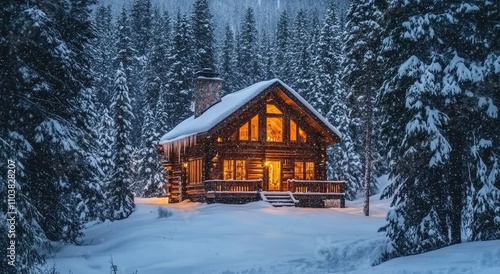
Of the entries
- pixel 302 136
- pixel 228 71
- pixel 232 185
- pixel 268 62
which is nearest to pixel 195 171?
pixel 232 185

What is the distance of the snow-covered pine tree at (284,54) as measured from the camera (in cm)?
6631

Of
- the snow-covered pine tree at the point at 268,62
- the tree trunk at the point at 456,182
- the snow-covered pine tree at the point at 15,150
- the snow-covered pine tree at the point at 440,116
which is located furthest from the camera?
the snow-covered pine tree at the point at 268,62

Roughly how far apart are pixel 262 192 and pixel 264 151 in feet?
11.0

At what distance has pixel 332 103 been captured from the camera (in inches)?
1981

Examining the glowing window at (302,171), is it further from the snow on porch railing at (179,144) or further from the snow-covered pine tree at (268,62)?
the snow-covered pine tree at (268,62)

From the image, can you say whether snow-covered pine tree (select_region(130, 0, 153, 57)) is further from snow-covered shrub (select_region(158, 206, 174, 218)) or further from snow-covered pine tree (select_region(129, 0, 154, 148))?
snow-covered shrub (select_region(158, 206, 174, 218))

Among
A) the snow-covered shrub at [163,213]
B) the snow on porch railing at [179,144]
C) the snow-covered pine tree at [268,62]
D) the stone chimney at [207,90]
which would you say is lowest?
the snow-covered shrub at [163,213]

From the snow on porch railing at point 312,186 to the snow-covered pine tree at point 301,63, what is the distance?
2112cm

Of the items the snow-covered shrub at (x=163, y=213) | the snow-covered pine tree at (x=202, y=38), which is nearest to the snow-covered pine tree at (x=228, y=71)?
the snow-covered pine tree at (x=202, y=38)

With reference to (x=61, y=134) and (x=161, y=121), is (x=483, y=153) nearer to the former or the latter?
(x=61, y=134)

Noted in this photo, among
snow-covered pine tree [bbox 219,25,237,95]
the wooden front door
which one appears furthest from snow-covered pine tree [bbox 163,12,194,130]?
the wooden front door

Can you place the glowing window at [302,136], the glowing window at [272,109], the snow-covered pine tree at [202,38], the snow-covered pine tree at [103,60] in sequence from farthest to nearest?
the snow-covered pine tree at [103,60] < the snow-covered pine tree at [202,38] < the glowing window at [302,136] < the glowing window at [272,109]

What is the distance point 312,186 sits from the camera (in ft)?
106

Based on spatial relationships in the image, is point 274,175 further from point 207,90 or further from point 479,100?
point 479,100
